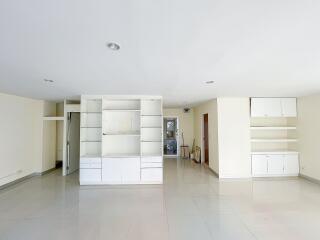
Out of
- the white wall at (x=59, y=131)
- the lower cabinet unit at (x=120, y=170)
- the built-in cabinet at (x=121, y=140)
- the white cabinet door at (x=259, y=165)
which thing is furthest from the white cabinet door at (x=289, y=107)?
the white wall at (x=59, y=131)

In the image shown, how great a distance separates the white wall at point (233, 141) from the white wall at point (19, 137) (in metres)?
5.70

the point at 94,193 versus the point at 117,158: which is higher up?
the point at 117,158

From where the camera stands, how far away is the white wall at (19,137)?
5.23 m

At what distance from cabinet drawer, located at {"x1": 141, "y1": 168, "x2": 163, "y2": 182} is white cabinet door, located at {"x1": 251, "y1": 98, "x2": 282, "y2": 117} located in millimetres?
3276

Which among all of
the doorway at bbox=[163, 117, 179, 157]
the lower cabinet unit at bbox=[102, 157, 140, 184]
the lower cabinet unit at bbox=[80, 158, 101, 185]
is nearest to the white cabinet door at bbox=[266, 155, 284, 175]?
the lower cabinet unit at bbox=[102, 157, 140, 184]

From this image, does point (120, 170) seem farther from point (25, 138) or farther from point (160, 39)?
point (160, 39)

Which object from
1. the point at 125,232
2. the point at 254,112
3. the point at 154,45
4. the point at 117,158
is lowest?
the point at 125,232

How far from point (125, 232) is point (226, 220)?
5.42 ft

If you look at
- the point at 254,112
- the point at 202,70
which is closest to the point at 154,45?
the point at 202,70

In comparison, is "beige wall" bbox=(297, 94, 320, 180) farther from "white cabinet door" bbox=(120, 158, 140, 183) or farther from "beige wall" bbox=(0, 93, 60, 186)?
"beige wall" bbox=(0, 93, 60, 186)

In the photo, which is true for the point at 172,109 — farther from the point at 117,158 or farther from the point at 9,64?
the point at 9,64

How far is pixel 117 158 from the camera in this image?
5.35m

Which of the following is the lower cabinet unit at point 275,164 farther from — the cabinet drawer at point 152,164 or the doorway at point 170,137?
the doorway at point 170,137

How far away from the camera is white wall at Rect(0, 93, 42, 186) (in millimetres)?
5230
